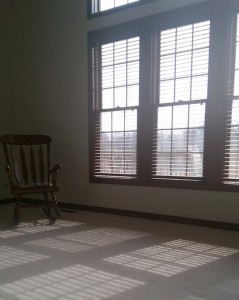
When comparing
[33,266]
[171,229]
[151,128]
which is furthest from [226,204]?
[33,266]

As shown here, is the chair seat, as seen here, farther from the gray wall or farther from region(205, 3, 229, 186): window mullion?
region(205, 3, 229, 186): window mullion

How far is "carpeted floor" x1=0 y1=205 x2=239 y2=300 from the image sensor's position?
53.7 inches

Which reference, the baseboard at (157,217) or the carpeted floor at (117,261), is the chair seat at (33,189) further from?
the baseboard at (157,217)

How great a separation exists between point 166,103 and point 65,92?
56.0 inches

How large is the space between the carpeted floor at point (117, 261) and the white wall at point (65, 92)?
345 millimetres

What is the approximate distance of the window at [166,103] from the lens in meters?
2.45

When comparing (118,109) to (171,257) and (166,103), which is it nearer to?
(166,103)

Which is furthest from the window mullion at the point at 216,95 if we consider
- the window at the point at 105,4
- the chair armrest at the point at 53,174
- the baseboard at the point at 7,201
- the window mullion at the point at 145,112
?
the baseboard at the point at 7,201

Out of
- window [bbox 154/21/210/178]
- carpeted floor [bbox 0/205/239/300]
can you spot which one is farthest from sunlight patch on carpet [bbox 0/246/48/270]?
window [bbox 154/21/210/178]

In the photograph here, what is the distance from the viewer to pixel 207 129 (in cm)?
252

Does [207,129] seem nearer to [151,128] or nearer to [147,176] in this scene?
[151,128]

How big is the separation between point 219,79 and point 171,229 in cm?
156

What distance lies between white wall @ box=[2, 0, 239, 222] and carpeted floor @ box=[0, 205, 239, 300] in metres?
0.35

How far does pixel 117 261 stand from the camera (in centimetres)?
175
